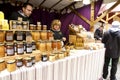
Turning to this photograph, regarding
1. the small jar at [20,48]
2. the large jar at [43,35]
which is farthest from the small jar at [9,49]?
the large jar at [43,35]

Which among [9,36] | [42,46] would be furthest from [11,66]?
[42,46]

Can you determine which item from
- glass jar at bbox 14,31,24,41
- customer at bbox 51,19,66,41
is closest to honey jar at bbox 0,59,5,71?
glass jar at bbox 14,31,24,41

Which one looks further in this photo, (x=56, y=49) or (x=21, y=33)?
(x=56, y=49)

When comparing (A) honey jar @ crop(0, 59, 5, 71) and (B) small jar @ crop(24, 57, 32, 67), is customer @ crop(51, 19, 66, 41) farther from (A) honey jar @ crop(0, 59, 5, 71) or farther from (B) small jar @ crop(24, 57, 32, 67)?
(A) honey jar @ crop(0, 59, 5, 71)

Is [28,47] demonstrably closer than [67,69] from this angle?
Yes

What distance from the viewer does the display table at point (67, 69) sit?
1527 millimetres

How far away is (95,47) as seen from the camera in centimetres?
293

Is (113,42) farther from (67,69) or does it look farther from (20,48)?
(20,48)

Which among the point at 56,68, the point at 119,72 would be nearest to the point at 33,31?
the point at 56,68

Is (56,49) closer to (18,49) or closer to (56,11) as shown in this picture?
(18,49)

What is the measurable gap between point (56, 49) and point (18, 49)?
662mm

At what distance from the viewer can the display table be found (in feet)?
5.01

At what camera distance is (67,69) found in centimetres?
211

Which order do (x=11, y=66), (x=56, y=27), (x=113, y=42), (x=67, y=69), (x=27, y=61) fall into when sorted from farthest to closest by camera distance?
(x=113, y=42) < (x=56, y=27) < (x=67, y=69) < (x=27, y=61) < (x=11, y=66)
